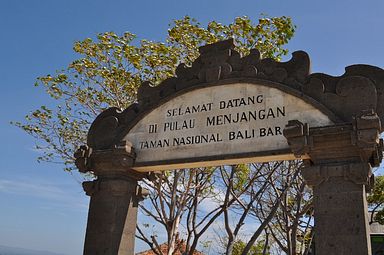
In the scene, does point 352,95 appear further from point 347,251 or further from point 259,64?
point 347,251

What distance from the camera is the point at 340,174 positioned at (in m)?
5.73

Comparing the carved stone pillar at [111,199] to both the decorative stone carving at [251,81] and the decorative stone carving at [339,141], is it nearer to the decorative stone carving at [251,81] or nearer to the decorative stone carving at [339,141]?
the decorative stone carving at [251,81]

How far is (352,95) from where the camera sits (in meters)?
6.02

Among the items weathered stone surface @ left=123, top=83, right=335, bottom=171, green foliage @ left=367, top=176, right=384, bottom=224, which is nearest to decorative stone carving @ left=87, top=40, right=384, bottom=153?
weathered stone surface @ left=123, top=83, right=335, bottom=171

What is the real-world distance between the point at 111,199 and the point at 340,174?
162 inches

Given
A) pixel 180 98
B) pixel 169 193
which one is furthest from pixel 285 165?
pixel 180 98

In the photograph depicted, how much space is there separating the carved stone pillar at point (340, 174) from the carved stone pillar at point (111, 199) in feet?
10.7

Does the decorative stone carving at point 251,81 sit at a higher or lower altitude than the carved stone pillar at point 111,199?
higher

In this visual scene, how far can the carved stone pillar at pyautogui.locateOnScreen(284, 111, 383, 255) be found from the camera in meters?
5.39

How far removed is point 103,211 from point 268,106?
3.61 meters

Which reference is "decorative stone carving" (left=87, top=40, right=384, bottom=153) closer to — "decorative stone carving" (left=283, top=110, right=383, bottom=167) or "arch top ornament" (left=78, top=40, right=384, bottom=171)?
"arch top ornament" (left=78, top=40, right=384, bottom=171)

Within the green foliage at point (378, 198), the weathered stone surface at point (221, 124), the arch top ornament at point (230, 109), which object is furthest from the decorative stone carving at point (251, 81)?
the green foliage at point (378, 198)

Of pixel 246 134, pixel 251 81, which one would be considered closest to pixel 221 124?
pixel 246 134

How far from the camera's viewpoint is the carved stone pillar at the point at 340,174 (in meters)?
5.39
